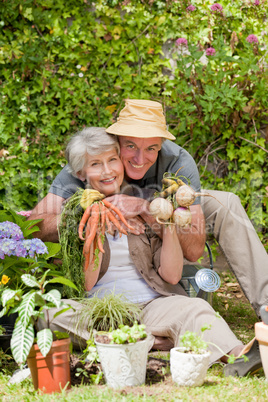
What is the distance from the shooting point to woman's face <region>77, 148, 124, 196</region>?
2.81 metres

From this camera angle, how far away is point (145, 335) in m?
2.30

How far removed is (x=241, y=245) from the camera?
11.1 ft

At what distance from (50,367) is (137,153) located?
4.42ft

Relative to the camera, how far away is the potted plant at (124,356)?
7.28 ft

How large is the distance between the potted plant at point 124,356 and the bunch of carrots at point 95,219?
50 cm

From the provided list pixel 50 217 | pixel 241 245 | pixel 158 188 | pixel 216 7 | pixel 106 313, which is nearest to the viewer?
pixel 106 313

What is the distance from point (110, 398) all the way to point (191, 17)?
3.98m

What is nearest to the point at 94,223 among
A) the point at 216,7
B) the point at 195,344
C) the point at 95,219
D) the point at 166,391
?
the point at 95,219

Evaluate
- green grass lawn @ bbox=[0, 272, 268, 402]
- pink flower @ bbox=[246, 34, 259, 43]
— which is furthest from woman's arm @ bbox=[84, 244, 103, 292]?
pink flower @ bbox=[246, 34, 259, 43]

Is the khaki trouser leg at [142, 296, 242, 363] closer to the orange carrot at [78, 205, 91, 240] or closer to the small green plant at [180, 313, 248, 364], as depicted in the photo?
the small green plant at [180, 313, 248, 364]

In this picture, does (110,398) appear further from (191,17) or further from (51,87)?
(191,17)

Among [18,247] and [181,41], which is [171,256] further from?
[181,41]

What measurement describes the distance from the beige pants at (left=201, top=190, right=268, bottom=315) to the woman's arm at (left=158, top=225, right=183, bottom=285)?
72 cm

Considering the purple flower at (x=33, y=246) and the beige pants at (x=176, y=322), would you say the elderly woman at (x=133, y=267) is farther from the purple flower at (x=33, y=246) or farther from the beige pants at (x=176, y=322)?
the purple flower at (x=33, y=246)
